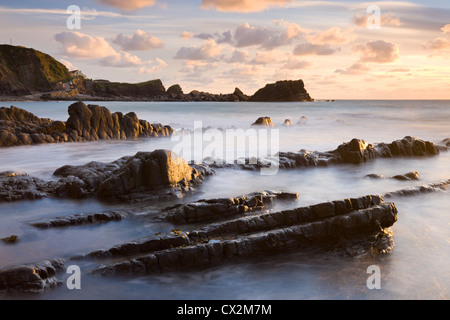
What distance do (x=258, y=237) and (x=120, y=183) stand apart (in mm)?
4822

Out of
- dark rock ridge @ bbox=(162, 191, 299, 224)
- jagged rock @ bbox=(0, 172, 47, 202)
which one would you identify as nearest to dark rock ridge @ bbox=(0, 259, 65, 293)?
dark rock ridge @ bbox=(162, 191, 299, 224)

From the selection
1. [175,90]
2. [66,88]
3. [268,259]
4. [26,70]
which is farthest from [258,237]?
[175,90]

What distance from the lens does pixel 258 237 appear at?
24.3ft

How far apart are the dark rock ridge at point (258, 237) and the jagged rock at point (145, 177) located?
3.53 m

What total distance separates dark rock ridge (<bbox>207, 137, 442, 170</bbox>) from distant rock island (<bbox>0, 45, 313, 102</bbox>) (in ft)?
380

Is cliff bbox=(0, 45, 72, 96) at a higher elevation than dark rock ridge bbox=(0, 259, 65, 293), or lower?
higher

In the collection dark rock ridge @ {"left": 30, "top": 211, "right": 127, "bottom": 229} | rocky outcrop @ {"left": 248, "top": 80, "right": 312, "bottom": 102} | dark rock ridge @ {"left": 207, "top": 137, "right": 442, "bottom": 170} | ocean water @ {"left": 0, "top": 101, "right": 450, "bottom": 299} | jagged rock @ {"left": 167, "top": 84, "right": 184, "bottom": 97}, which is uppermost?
jagged rock @ {"left": 167, "top": 84, "right": 184, "bottom": 97}

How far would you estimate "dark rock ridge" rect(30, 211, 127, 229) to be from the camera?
8227 millimetres

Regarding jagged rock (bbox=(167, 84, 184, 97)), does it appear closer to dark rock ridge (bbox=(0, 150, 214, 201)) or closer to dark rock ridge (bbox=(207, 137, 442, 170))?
dark rock ridge (bbox=(207, 137, 442, 170))

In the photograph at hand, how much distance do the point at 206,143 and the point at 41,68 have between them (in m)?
132

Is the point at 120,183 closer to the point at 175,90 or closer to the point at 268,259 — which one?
the point at 268,259

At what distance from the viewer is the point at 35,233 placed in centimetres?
787

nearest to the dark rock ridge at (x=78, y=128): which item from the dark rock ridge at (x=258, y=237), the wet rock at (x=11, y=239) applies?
the wet rock at (x=11, y=239)

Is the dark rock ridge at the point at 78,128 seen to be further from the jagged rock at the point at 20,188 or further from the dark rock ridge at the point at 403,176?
the dark rock ridge at the point at 403,176
